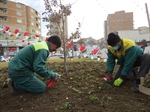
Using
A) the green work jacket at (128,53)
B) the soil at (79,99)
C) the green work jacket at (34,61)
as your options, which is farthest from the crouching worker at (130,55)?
the green work jacket at (34,61)

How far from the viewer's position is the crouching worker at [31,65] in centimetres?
272

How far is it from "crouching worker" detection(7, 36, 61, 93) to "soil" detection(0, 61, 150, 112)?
0.18 metres

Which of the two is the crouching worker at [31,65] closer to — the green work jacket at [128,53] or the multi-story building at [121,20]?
the green work jacket at [128,53]

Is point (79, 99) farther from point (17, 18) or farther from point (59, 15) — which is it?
point (17, 18)

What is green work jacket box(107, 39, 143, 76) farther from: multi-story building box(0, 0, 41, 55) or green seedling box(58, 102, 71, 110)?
multi-story building box(0, 0, 41, 55)

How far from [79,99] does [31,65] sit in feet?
3.37

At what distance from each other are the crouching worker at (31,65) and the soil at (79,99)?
0.18 meters

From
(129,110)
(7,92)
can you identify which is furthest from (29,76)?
(129,110)

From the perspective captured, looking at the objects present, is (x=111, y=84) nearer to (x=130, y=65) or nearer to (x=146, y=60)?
(x=130, y=65)

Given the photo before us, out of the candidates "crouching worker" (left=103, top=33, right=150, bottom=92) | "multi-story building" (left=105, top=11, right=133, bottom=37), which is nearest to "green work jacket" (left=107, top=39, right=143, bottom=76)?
"crouching worker" (left=103, top=33, right=150, bottom=92)

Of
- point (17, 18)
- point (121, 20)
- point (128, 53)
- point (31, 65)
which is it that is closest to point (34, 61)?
point (31, 65)

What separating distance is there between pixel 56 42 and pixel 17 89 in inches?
47.9

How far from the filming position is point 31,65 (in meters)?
2.91

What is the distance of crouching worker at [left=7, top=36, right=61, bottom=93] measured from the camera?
2721 mm
